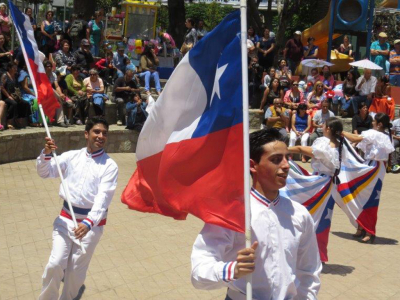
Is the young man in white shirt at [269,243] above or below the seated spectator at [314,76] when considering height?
above

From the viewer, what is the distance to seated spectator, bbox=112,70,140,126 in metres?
16.9

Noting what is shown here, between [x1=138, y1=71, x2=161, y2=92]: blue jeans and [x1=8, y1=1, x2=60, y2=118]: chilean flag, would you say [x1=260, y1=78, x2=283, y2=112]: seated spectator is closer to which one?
[x1=138, y1=71, x2=161, y2=92]: blue jeans

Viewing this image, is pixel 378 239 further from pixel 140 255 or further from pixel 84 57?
pixel 84 57

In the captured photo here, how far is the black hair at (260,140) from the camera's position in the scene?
13.3 feet

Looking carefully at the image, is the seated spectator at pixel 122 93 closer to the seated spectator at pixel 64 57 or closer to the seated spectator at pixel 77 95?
the seated spectator at pixel 77 95

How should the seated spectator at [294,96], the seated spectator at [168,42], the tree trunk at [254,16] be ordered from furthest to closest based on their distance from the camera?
the tree trunk at [254,16]
the seated spectator at [168,42]
the seated spectator at [294,96]

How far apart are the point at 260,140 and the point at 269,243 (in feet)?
1.92

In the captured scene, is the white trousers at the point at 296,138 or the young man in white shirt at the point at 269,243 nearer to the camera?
the young man in white shirt at the point at 269,243

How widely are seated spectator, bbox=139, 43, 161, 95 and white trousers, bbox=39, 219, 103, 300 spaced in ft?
38.7

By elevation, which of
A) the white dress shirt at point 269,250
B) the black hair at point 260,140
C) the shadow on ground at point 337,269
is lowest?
the shadow on ground at point 337,269

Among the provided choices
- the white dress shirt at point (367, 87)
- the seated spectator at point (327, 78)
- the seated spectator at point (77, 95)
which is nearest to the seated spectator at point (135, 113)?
the seated spectator at point (77, 95)

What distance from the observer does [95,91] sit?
1631cm

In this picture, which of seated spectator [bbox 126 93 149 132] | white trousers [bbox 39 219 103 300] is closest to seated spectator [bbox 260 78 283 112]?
seated spectator [bbox 126 93 149 132]

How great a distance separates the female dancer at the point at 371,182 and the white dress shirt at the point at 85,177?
4539 millimetres
